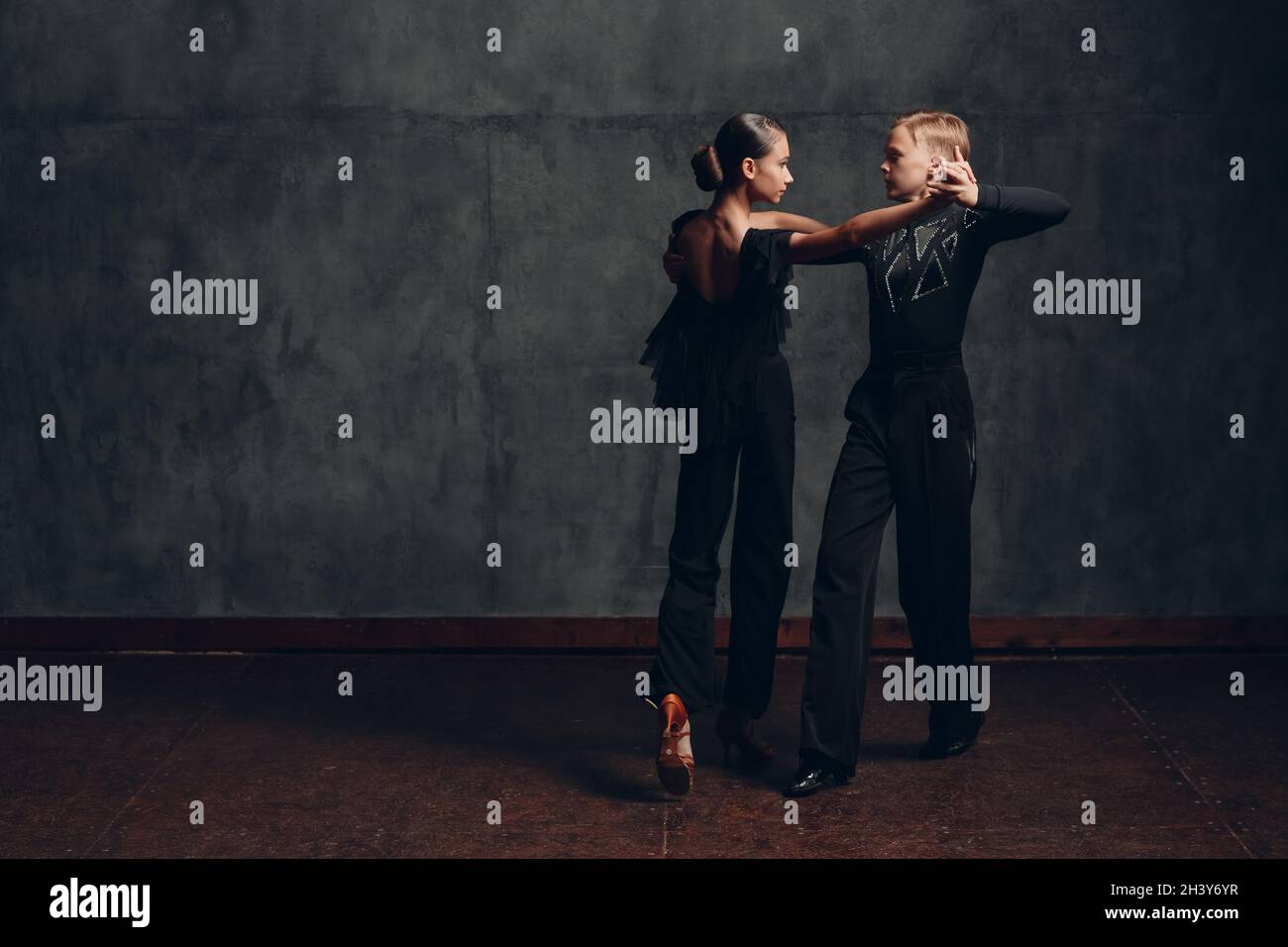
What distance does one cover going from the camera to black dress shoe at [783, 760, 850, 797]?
4.97 m

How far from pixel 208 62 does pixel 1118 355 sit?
355 centimetres

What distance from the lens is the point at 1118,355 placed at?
641 cm

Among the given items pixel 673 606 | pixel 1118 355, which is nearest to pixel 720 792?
pixel 673 606

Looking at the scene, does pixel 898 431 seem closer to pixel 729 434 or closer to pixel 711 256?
pixel 729 434

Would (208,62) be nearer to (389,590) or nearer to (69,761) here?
(389,590)

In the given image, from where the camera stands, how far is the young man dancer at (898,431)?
16.4 feet

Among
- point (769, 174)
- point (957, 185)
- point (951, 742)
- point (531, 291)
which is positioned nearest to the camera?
point (957, 185)

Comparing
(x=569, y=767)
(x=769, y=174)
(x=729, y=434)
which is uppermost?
(x=769, y=174)

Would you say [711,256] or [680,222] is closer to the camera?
[711,256]

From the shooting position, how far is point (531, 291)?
6441mm

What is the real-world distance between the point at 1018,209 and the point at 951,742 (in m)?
1.66

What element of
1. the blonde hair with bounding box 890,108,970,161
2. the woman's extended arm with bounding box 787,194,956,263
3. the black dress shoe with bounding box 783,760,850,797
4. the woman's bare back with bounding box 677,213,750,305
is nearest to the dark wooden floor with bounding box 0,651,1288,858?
the black dress shoe with bounding box 783,760,850,797

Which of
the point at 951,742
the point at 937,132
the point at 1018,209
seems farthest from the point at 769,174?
the point at 951,742

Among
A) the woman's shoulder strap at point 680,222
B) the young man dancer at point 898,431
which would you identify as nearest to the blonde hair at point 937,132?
the young man dancer at point 898,431
